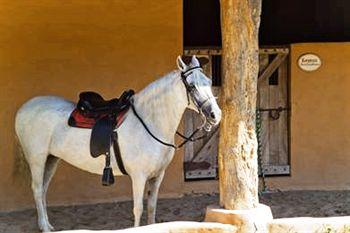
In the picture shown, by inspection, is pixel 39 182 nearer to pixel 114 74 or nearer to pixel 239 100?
pixel 114 74

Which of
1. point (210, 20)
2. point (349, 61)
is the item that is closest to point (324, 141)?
point (349, 61)

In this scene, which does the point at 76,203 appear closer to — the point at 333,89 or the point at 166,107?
the point at 166,107

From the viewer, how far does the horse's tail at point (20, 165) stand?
7064 millimetres

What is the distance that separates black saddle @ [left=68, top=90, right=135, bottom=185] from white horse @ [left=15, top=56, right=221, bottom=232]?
6 cm

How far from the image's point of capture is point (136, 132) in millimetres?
6184

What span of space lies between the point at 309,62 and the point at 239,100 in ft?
11.5

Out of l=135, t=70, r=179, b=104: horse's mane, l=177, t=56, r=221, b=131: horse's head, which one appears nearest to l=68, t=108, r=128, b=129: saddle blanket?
l=135, t=70, r=179, b=104: horse's mane

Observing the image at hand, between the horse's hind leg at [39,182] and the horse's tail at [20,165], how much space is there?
0.24m

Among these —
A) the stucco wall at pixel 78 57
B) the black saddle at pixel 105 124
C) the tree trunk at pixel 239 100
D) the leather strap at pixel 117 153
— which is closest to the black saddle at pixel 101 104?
the black saddle at pixel 105 124

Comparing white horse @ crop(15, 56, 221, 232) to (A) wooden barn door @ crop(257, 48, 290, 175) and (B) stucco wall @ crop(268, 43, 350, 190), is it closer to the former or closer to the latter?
(A) wooden barn door @ crop(257, 48, 290, 175)

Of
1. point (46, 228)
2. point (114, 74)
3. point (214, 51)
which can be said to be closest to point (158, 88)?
point (46, 228)

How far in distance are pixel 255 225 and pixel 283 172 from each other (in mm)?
3489

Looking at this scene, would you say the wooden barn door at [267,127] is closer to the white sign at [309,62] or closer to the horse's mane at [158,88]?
the white sign at [309,62]

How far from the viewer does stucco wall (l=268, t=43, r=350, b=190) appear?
882 cm
